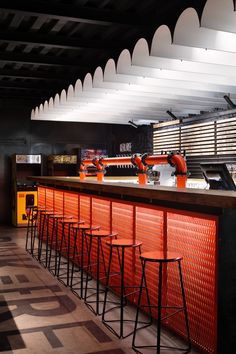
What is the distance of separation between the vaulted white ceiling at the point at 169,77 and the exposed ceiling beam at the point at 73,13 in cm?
52

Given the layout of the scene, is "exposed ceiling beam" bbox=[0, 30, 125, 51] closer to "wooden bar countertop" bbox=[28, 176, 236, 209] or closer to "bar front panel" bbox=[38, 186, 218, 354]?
"wooden bar countertop" bbox=[28, 176, 236, 209]

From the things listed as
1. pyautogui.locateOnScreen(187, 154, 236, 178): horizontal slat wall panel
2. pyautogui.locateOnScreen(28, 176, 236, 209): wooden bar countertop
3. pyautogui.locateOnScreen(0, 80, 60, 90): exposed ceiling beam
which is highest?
pyautogui.locateOnScreen(0, 80, 60, 90): exposed ceiling beam

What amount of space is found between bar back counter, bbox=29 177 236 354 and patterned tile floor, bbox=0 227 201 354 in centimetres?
34

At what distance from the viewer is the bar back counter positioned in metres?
3.19

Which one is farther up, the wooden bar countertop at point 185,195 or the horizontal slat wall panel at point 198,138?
the horizontal slat wall panel at point 198,138

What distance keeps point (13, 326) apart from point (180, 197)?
2.01 metres

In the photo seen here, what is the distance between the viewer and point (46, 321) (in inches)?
165

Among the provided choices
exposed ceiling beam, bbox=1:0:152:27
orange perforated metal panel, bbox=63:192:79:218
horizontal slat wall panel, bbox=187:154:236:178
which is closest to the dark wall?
horizontal slat wall panel, bbox=187:154:236:178

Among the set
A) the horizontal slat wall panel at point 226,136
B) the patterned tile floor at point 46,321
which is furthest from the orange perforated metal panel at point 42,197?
the horizontal slat wall panel at point 226,136

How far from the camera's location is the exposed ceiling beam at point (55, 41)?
20.6 ft

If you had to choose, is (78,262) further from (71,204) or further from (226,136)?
(226,136)

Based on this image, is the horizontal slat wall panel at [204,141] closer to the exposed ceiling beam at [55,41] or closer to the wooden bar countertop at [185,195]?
the exposed ceiling beam at [55,41]

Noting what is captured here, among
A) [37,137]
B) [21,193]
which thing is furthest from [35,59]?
[37,137]

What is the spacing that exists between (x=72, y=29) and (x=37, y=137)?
535cm
